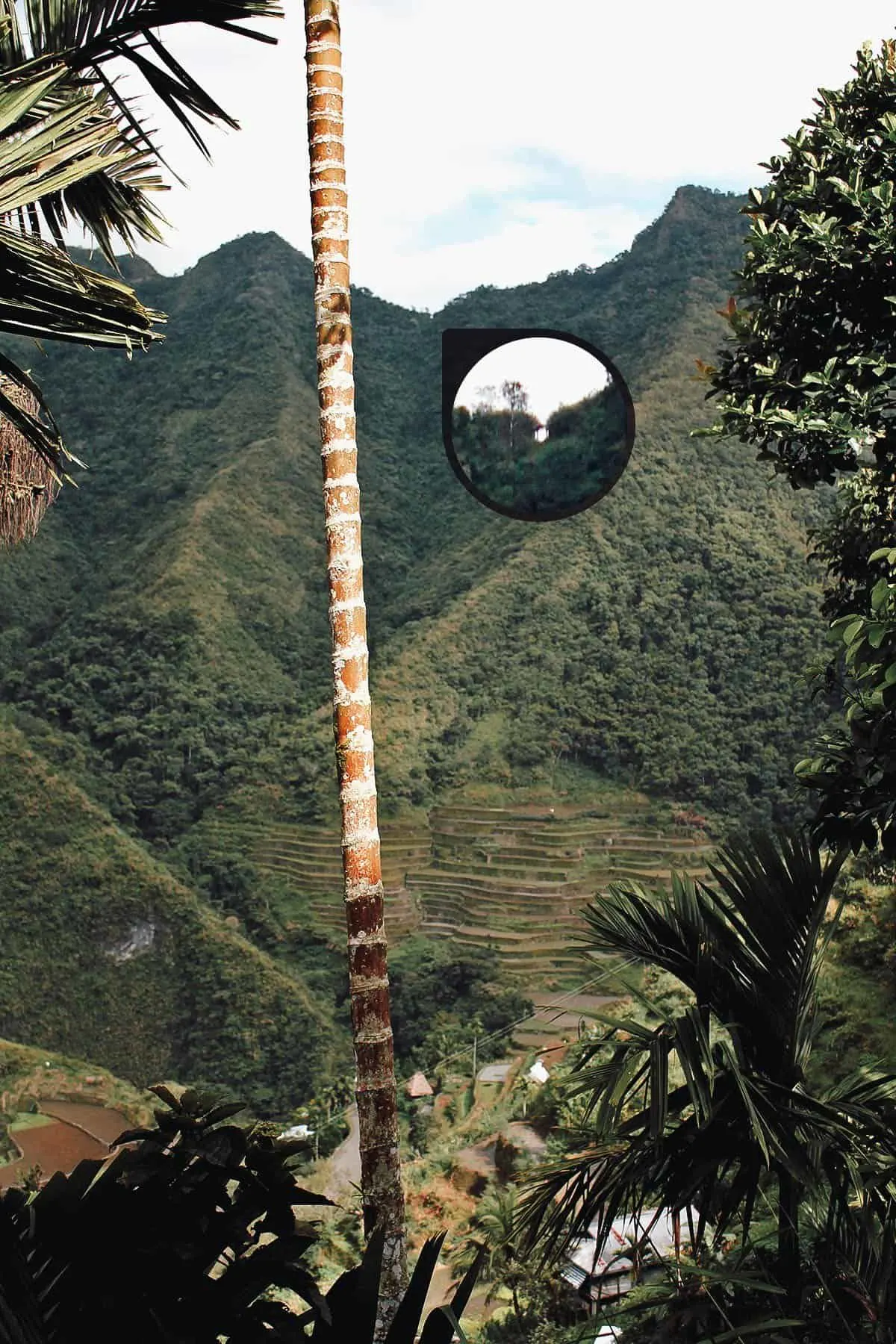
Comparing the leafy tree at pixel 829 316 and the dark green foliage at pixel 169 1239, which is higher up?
the leafy tree at pixel 829 316

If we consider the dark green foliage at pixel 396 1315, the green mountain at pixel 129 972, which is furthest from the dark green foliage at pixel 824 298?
the green mountain at pixel 129 972

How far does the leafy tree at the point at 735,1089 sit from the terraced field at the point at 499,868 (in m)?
24.5

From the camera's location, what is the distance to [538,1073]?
16109mm

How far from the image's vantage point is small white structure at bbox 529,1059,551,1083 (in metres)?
15.6

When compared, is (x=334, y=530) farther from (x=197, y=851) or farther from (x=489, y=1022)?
(x=197, y=851)

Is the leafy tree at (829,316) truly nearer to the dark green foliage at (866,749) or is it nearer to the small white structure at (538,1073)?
the dark green foliage at (866,749)

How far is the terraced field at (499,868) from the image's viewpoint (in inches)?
1092

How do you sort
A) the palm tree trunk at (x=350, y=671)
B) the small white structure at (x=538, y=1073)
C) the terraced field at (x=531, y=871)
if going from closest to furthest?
1. the palm tree trunk at (x=350, y=671)
2. the small white structure at (x=538, y=1073)
3. the terraced field at (x=531, y=871)

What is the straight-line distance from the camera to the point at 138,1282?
178 centimetres

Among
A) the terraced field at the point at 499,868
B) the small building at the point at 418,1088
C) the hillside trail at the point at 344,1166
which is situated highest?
the terraced field at the point at 499,868

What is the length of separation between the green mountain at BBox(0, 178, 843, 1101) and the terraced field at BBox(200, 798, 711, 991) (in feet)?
2.31

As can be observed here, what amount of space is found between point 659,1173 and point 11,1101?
2297cm

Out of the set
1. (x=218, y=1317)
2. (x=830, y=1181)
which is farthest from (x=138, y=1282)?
(x=830, y=1181)

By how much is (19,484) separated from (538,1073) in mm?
14127
